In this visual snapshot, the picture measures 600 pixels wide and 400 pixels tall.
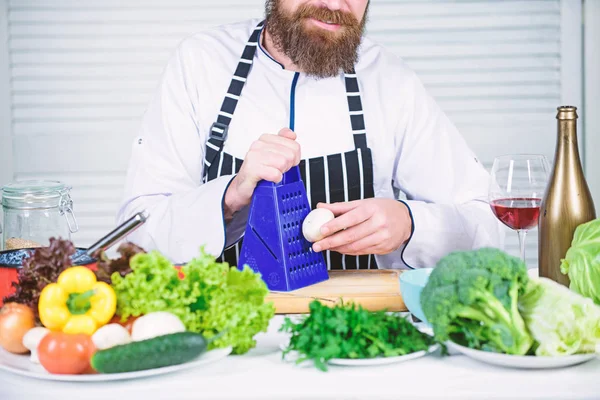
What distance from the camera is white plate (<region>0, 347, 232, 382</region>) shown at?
4.13 feet

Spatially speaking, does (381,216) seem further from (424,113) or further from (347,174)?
(424,113)

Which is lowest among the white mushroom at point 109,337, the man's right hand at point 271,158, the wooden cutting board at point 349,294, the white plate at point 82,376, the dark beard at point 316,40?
the white plate at point 82,376

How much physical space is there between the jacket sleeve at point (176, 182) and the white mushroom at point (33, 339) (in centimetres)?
85

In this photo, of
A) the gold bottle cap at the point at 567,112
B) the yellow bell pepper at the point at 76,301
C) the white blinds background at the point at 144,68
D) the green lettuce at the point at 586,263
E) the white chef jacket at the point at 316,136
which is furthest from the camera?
the white blinds background at the point at 144,68

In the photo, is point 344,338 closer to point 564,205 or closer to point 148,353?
point 148,353

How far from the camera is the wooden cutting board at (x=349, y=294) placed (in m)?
1.80

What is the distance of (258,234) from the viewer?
1896 millimetres

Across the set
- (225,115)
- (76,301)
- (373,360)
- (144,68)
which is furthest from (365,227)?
(144,68)

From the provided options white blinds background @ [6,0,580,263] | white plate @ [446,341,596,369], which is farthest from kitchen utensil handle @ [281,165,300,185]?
white blinds background @ [6,0,580,263]

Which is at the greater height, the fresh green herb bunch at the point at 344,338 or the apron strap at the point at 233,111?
the apron strap at the point at 233,111

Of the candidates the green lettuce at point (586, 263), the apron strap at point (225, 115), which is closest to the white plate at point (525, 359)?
the green lettuce at point (586, 263)

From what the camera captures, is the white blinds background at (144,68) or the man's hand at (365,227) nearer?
the man's hand at (365,227)

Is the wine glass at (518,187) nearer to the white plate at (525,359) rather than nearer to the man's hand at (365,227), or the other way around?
the man's hand at (365,227)

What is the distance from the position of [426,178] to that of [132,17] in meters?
1.85
